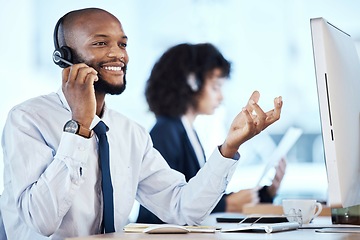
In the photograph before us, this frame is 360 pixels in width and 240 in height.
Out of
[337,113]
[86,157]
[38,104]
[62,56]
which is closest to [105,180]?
[86,157]

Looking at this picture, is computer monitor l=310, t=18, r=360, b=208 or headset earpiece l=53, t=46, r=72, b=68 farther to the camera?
headset earpiece l=53, t=46, r=72, b=68

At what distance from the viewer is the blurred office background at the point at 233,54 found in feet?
14.8

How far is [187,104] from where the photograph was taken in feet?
→ 13.8

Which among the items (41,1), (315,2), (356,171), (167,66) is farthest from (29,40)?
(356,171)

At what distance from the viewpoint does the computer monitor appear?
1.67 meters

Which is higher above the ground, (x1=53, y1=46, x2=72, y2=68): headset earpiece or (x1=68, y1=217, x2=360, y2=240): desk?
(x1=53, y1=46, x2=72, y2=68): headset earpiece

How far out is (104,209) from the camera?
6.78 ft

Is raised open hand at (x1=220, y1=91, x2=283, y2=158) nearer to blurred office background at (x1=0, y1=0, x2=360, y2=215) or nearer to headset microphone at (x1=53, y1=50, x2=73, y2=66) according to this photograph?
headset microphone at (x1=53, y1=50, x2=73, y2=66)

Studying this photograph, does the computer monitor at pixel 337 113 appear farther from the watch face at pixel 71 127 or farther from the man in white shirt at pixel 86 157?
the watch face at pixel 71 127

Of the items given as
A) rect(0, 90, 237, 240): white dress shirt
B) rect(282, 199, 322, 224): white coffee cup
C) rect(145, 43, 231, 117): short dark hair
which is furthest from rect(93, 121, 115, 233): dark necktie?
rect(145, 43, 231, 117): short dark hair

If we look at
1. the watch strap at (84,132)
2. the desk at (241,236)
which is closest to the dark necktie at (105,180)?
the watch strap at (84,132)

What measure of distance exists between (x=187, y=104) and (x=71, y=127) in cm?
227

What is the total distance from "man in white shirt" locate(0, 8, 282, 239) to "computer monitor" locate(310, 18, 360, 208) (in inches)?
8.9

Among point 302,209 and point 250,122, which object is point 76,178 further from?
point 302,209
